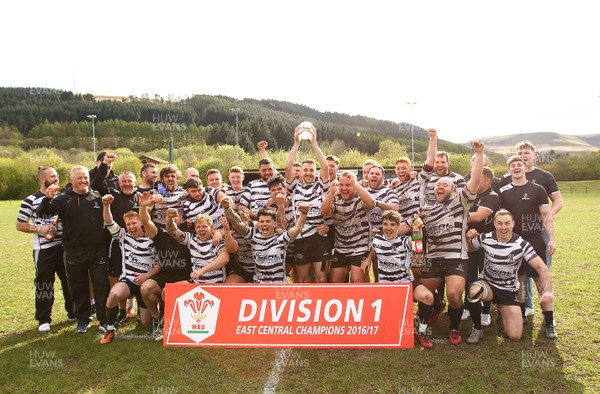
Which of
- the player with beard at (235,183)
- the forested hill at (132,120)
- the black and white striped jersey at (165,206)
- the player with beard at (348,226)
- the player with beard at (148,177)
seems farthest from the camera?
the forested hill at (132,120)

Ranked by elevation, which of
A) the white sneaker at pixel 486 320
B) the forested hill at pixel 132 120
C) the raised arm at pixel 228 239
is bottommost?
the white sneaker at pixel 486 320

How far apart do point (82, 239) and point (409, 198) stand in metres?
4.94

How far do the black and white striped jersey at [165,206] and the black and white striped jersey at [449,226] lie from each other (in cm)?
371

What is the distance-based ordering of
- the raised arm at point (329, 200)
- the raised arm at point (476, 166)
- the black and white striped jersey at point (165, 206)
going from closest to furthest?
the raised arm at point (476, 166)
the raised arm at point (329, 200)
the black and white striped jersey at point (165, 206)

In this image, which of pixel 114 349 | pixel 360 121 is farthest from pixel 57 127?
pixel 114 349

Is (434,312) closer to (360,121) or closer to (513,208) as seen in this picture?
(513,208)

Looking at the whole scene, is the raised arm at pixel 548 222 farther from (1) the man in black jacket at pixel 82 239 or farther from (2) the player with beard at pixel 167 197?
(1) the man in black jacket at pixel 82 239

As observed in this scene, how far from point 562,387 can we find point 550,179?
3173 millimetres

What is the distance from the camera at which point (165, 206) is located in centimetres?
658

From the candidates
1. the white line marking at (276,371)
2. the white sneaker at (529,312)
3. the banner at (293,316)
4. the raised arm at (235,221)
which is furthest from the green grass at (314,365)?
the raised arm at (235,221)

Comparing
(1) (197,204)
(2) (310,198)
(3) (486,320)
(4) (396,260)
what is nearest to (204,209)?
(1) (197,204)

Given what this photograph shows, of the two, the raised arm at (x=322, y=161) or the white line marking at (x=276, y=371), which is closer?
the white line marking at (x=276, y=371)

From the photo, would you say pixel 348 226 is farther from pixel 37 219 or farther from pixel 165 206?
pixel 37 219

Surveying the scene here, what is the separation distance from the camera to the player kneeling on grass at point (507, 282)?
5598 mm
